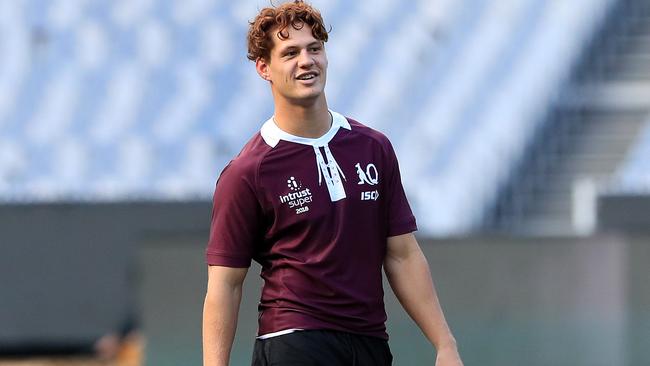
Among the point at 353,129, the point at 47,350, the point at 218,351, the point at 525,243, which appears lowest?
the point at 47,350

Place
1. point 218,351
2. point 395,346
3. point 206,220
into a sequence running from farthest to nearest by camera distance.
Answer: point 206,220, point 395,346, point 218,351

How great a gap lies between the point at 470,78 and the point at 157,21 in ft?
8.05

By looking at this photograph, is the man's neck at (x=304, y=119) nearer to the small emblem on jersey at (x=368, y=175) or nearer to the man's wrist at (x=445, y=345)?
the small emblem on jersey at (x=368, y=175)

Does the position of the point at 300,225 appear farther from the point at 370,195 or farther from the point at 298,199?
the point at 370,195

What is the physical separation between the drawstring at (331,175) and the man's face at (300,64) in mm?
139

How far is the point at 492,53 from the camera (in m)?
10.5

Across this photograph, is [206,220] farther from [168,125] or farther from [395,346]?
[395,346]

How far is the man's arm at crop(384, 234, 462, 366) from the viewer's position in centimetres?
323

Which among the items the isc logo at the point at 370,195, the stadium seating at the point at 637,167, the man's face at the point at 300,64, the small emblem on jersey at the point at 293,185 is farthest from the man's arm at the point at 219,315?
the stadium seating at the point at 637,167

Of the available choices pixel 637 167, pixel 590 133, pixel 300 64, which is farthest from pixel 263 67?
pixel 590 133

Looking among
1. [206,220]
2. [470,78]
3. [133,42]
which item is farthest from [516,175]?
[133,42]

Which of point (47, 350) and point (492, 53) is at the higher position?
point (492, 53)

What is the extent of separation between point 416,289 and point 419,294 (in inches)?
0.5

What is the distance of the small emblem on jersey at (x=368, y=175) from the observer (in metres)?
3.17
